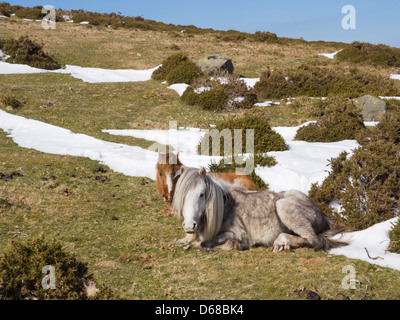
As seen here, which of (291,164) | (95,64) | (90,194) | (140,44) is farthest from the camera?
(140,44)

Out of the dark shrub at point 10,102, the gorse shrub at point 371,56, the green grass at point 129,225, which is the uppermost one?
the gorse shrub at point 371,56

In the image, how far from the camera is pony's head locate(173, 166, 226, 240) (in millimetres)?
6203

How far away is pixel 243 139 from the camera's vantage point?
46.6 feet

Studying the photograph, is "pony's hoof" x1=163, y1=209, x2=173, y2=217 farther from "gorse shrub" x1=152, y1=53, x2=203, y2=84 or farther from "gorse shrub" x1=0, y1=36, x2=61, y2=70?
"gorse shrub" x1=0, y1=36, x2=61, y2=70

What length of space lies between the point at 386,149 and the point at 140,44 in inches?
1518

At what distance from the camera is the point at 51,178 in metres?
11.4

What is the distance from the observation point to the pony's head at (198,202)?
6.20 metres

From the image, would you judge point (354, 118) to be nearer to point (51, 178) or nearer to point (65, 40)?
point (51, 178)

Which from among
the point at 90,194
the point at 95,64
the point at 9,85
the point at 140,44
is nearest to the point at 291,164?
the point at 90,194

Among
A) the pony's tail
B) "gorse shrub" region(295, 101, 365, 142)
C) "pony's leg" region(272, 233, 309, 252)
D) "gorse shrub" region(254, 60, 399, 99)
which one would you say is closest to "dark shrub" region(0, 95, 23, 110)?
"gorse shrub" region(295, 101, 365, 142)

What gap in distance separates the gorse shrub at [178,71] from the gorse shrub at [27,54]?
9.52 meters

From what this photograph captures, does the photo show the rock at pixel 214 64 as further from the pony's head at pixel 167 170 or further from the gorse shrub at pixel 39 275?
the gorse shrub at pixel 39 275

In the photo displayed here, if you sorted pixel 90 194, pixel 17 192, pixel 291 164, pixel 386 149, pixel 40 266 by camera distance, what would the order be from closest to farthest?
pixel 40 266 < pixel 386 149 < pixel 17 192 < pixel 90 194 < pixel 291 164

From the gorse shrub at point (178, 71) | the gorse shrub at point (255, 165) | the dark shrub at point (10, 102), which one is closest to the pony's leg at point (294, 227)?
the gorse shrub at point (255, 165)
